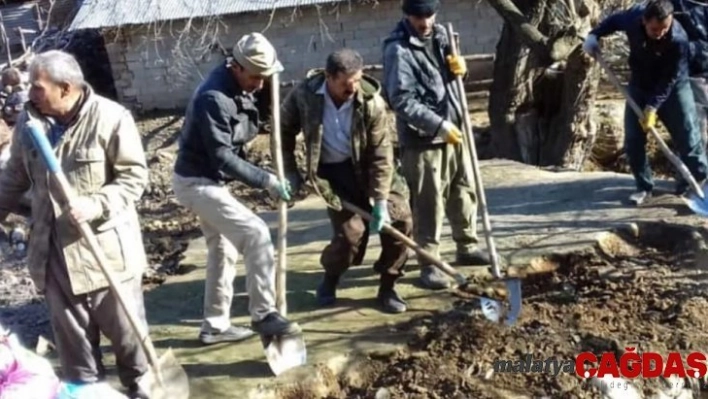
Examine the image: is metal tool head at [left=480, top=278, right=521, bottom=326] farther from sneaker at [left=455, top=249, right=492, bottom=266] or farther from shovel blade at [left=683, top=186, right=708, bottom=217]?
shovel blade at [left=683, top=186, right=708, bottom=217]

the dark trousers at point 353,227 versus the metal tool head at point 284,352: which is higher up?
the dark trousers at point 353,227

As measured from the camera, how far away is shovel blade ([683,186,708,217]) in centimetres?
713

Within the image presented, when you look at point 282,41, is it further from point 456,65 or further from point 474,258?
point 456,65

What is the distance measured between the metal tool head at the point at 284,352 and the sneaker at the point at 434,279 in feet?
4.21

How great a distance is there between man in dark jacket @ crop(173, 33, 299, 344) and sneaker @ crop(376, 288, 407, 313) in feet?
2.88

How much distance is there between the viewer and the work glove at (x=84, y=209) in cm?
438

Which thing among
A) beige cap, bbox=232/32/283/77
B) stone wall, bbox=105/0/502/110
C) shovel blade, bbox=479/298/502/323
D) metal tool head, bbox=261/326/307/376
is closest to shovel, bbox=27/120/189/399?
metal tool head, bbox=261/326/307/376

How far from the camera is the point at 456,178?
260 inches

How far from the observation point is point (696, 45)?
7.70m

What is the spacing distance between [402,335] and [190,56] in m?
13.8

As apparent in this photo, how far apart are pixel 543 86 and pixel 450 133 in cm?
543

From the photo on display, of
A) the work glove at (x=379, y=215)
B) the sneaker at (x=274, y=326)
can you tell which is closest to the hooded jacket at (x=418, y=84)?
the work glove at (x=379, y=215)

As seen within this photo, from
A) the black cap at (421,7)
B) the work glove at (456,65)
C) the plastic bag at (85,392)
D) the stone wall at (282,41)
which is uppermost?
the black cap at (421,7)

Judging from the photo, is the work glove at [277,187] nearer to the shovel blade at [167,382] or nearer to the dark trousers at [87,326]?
the dark trousers at [87,326]
